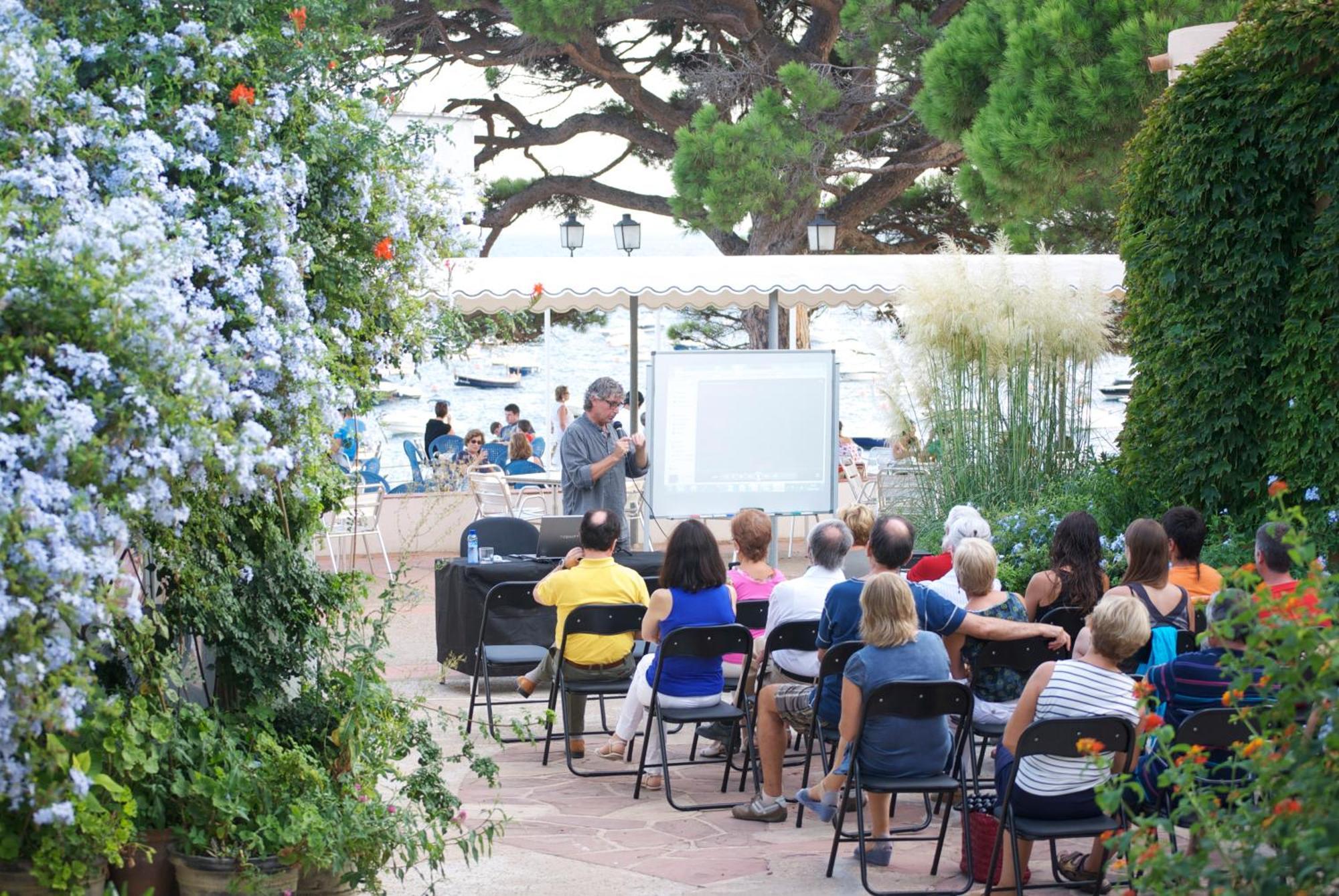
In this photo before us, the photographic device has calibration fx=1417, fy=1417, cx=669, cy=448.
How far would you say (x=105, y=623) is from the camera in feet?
9.84

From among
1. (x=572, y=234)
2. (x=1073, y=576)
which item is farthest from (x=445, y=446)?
(x=1073, y=576)

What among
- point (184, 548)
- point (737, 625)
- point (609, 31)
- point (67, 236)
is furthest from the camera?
point (609, 31)

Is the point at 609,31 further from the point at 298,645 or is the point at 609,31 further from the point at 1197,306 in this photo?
the point at 298,645

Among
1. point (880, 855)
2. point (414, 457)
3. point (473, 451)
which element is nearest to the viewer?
point (880, 855)

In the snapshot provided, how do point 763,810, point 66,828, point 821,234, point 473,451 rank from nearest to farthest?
point 66,828
point 763,810
point 821,234
point 473,451

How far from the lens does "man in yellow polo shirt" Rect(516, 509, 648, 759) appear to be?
6.00 meters

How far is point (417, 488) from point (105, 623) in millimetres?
10880

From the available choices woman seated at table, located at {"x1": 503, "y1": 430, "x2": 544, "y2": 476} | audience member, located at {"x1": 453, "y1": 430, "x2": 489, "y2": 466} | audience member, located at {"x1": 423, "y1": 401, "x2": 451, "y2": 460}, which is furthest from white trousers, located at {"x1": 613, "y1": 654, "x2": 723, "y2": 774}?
audience member, located at {"x1": 423, "y1": 401, "x2": 451, "y2": 460}

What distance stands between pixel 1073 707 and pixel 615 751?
2453 mm

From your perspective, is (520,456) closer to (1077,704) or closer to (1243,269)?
(1243,269)

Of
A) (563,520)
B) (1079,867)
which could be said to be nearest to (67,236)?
(1079,867)

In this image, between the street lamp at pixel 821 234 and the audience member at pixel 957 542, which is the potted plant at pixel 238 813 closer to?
the audience member at pixel 957 542

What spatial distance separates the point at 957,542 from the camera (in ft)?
19.1

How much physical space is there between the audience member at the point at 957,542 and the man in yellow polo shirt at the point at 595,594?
126cm
